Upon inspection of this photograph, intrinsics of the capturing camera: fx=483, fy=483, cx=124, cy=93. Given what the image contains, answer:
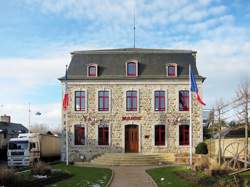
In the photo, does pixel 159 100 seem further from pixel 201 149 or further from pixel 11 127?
pixel 11 127

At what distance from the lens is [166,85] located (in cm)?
4284

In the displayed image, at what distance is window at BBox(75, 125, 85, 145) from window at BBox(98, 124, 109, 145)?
144cm

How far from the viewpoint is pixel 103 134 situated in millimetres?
42875

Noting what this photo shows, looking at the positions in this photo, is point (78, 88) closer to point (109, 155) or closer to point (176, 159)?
point (109, 155)

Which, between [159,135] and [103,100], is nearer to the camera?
[159,135]

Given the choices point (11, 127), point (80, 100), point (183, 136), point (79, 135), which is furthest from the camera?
point (11, 127)

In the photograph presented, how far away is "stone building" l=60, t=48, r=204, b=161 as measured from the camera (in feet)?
140

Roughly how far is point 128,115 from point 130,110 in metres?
0.49

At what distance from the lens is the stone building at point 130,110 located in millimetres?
42531

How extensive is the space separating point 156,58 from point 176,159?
401 inches

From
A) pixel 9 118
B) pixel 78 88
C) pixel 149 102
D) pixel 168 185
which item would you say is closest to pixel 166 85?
pixel 149 102

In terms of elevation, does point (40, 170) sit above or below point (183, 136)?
below

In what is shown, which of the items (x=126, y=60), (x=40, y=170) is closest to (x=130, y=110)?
(x=126, y=60)

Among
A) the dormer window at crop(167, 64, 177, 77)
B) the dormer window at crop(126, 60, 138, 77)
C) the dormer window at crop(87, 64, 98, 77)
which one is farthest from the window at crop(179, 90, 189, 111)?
the dormer window at crop(87, 64, 98, 77)
